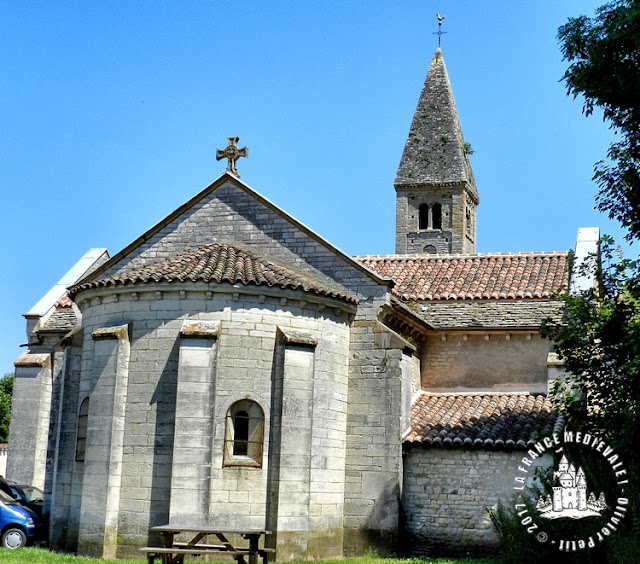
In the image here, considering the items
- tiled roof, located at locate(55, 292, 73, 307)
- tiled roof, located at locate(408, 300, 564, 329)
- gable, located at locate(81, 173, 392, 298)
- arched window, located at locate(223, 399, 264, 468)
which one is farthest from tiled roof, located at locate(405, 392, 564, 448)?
tiled roof, located at locate(55, 292, 73, 307)

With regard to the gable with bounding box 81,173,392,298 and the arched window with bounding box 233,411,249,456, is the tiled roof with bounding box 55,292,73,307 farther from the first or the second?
the arched window with bounding box 233,411,249,456

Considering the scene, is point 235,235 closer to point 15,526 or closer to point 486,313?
point 486,313

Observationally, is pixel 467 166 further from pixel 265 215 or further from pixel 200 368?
Result: pixel 200 368

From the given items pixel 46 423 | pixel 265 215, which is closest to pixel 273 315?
pixel 265 215

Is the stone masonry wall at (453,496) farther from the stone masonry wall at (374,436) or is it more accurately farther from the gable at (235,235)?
the gable at (235,235)

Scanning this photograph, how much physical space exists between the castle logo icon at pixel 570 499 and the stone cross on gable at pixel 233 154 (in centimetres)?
1069

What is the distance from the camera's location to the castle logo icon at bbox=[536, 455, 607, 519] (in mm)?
15477

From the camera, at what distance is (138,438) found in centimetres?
1817

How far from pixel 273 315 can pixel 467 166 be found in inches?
1249

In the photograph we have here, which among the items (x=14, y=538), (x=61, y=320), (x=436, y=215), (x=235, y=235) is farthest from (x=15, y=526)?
(x=436, y=215)

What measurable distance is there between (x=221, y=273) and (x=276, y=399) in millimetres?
2896

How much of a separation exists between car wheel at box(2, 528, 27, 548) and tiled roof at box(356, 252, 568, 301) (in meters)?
11.7

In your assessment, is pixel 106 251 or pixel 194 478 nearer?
pixel 194 478

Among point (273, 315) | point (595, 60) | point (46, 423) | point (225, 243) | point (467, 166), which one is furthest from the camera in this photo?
point (467, 166)
